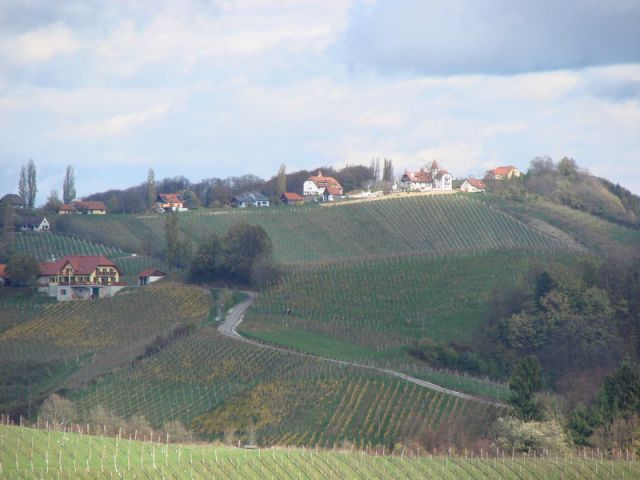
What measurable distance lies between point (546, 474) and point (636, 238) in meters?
69.3

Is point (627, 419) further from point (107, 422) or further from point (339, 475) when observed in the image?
point (107, 422)

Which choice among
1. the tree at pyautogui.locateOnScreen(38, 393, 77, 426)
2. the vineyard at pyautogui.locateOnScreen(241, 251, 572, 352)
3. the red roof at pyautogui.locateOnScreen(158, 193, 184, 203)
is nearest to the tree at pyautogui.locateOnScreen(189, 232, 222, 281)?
the vineyard at pyautogui.locateOnScreen(241, 251, 572, 352)

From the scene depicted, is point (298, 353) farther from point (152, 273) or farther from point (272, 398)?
point (152, 273)

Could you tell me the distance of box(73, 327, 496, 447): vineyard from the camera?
55625 millimetres

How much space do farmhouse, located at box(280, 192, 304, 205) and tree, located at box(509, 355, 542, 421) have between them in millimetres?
69802

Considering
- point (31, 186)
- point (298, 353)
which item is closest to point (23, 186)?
point (31, 186)

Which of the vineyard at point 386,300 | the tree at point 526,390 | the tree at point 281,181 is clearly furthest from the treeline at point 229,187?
the tree at point 526,390

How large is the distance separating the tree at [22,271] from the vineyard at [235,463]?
48.6 meters

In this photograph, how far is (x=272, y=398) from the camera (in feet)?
200

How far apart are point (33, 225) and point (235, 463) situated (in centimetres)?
7357

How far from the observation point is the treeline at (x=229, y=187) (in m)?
128

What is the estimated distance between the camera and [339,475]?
136ft

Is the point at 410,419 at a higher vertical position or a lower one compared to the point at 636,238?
lower

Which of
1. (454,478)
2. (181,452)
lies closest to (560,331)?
(454,478)
